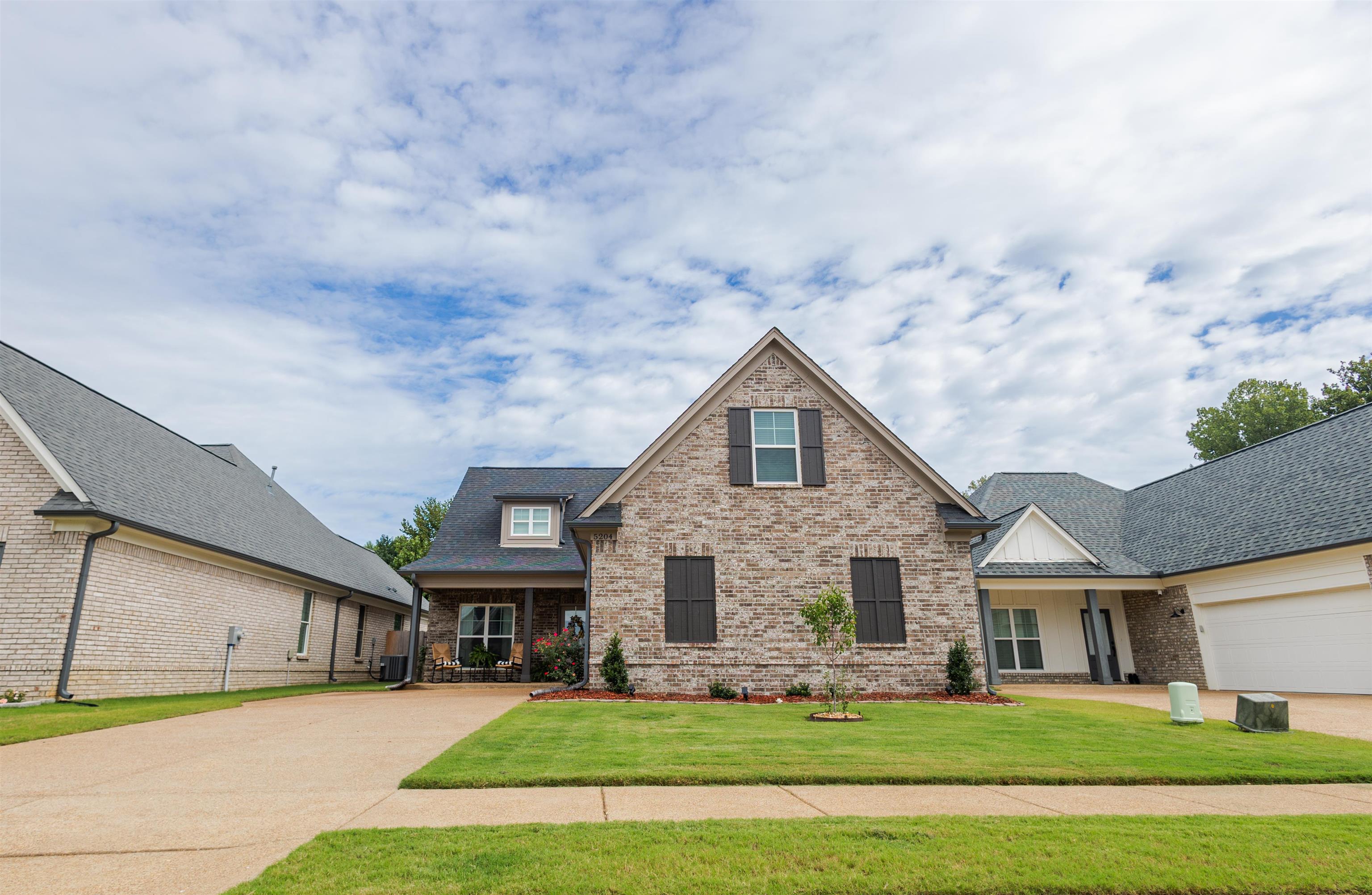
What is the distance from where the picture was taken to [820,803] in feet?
18.1

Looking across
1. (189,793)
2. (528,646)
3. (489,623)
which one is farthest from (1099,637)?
(189,793)

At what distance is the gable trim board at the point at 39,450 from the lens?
1302cm

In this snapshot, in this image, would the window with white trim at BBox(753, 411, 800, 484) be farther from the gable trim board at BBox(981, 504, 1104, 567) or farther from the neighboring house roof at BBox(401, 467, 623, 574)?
the gable trim board at BBox(981, 504, 1104, 567)

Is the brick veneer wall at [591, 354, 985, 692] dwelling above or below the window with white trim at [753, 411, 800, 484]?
below

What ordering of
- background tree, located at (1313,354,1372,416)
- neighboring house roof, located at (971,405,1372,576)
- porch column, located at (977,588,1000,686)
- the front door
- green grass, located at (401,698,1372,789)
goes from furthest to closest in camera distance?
background tree, located at (1313,354,1372,416), the front door, porch column, located at (977,588,1000,686), neighboring house roof, located at (971,405,1372,576), green grass, located at (401,698,1372,789)

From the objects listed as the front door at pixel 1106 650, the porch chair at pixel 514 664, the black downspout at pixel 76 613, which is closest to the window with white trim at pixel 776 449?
the porch chair at pixel 514 664

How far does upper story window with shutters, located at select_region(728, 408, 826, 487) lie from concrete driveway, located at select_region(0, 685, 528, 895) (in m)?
7.51

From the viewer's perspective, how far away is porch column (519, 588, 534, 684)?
757 inches

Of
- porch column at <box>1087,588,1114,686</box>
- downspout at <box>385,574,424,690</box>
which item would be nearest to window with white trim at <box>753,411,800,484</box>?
porch column at <box>1087,588,1114,686</box>

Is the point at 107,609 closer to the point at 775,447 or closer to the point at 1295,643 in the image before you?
the point at 775,447

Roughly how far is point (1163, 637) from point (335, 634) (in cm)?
2567

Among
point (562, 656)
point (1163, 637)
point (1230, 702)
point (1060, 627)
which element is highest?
point (1060, 627)

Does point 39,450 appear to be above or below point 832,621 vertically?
above

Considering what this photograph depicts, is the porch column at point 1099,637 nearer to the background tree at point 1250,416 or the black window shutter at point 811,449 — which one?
the black window shutter at point 811,449
